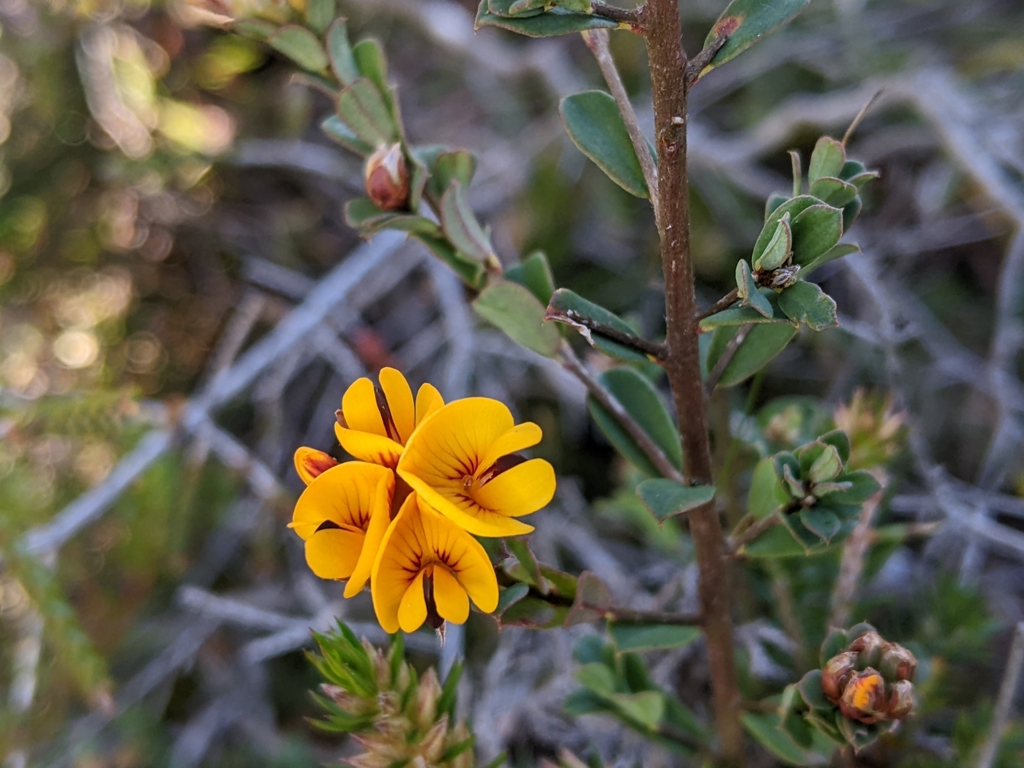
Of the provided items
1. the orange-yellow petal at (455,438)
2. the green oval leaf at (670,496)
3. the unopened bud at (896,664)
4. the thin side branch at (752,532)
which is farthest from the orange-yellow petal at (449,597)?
the unopened bud at (896,664)

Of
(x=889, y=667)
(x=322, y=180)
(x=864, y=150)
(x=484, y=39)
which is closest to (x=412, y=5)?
(x=484, y=39)

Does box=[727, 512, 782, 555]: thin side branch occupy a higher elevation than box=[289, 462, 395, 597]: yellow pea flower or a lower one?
lower

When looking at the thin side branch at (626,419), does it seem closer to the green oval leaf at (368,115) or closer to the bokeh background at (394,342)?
the green oval leaf at (368,115)

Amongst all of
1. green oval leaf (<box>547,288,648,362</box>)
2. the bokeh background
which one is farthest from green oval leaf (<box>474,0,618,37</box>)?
the bokeh background

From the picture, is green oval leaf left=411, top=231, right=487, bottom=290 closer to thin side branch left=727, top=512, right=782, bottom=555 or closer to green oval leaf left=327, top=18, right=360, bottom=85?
green oval leaf left=327, top=18, right=360, bottom=85

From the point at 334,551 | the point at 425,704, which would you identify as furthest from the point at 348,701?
the point at 334,551

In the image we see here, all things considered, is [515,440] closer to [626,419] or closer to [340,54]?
[626,419]

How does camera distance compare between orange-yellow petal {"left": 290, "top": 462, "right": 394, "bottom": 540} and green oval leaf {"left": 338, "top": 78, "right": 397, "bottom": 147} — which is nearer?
orange-yellow petal {"left": 290, "top": 462, "right": 394, "bottom": 540}
